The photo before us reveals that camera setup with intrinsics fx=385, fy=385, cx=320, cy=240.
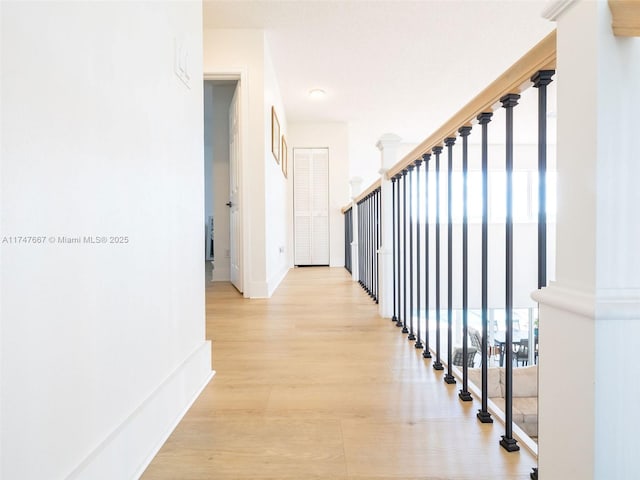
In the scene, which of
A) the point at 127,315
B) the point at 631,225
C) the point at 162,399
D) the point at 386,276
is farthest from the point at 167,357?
the point at 386,276

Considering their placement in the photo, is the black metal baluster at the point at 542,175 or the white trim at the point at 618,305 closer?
the white trim at the point at 618,305

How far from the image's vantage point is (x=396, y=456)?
907mm

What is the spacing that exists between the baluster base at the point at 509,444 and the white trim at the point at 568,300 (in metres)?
0.49

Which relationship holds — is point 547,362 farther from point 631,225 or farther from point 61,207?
point 61,207

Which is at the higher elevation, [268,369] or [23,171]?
[23,171]

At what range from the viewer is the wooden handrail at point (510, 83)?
72 centimetres

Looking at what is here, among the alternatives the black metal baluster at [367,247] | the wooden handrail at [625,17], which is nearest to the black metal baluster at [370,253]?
the black metal baluster at [367,247]

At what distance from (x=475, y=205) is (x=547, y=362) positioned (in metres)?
7.74

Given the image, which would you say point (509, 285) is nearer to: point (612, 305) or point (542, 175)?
point (542, 175)

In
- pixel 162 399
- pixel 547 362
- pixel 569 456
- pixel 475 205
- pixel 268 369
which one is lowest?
pixel 268 369

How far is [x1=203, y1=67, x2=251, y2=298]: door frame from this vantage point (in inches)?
129

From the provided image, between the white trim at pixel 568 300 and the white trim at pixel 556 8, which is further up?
the white trim at pixel 556 8

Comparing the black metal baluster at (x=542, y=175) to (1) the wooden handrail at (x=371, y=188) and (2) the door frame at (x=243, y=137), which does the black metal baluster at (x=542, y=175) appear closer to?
(1) the wooden handrail at (x=371, y=188)

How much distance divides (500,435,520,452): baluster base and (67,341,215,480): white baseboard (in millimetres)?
839
